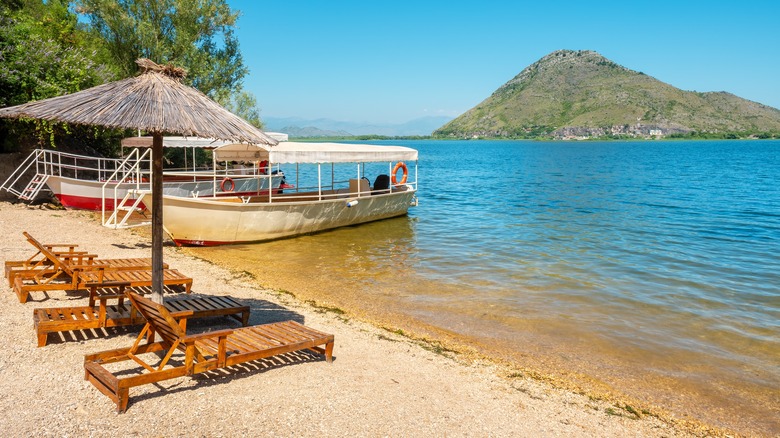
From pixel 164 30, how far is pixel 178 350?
26.1 metres

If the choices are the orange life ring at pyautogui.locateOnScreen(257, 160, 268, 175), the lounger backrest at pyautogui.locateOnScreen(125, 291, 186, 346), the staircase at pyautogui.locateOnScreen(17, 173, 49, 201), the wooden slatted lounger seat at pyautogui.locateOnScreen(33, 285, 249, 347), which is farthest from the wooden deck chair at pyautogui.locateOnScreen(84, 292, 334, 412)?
the staircase at pyautogui.locateOnScreen(17, 173, 49, 201)

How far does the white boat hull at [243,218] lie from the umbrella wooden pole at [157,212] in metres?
8.35

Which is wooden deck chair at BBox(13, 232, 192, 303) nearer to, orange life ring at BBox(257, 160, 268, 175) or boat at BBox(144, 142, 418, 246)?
boat at BBox(144, 142, 418, 246)

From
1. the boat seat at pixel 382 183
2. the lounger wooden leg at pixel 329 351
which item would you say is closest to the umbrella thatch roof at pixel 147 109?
the lounger wooden leg at pixel 329 351

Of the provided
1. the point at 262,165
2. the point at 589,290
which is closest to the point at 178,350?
the point at 589,290

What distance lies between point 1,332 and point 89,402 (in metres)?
2.65

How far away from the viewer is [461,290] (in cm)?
1162

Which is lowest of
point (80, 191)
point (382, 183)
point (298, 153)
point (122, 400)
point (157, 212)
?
point (122, 400)

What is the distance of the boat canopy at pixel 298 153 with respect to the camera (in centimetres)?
1602

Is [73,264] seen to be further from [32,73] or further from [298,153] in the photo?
[32,73]

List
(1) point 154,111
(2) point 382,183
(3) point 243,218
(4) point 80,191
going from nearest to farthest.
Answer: (1) point 154,111 < (3) point 243,218 < (4) point 80,191 < (2) point 382,183

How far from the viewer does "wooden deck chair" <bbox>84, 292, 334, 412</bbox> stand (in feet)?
17.3

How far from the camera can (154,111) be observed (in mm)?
5805

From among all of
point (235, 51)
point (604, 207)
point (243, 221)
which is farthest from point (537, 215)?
point (235, 51)
